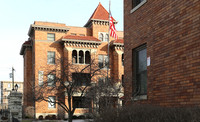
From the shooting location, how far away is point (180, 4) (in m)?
8.09

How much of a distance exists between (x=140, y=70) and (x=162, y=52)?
2.13 meters

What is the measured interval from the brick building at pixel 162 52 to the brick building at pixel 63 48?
1278 inches

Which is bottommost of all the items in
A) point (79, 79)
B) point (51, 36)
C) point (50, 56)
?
point (79, 79)

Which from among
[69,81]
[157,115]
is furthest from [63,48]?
[157,115]

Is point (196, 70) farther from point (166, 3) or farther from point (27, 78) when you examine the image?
point (27, 78)

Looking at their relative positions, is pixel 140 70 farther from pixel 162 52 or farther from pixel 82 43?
pixel 82 43

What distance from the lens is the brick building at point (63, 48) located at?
45.6m

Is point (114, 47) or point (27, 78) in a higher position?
point (114, 47)

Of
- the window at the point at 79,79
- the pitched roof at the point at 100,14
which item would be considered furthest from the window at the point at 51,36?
the window at the point at 79,79

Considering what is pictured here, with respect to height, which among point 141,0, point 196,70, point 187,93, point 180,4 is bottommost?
point 187,93

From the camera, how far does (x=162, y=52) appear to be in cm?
896

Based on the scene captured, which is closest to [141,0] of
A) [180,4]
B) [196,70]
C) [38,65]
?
[180,4]

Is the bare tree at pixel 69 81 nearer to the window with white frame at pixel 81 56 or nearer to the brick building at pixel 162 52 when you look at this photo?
the brick building at pixel 162 52

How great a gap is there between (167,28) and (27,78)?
144ft
